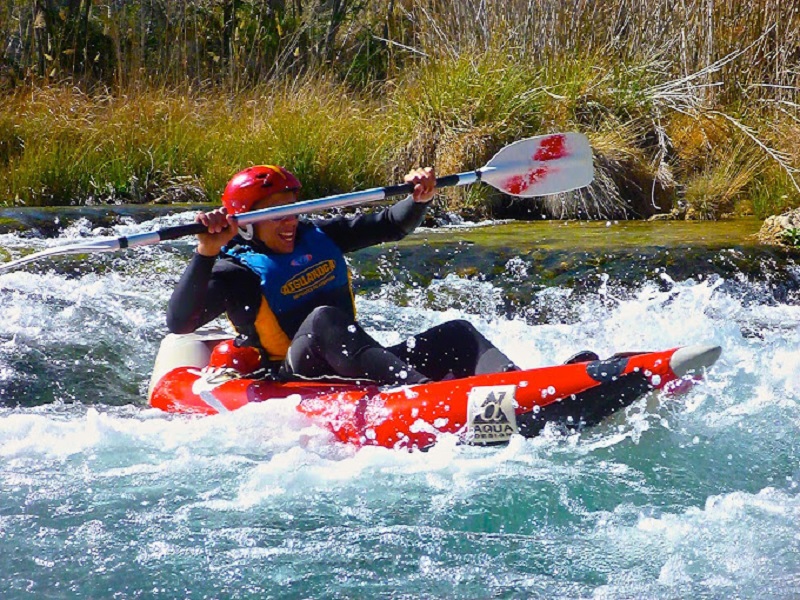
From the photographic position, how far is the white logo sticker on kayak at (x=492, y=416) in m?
3.56

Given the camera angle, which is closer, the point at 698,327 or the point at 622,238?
the point at 698,327

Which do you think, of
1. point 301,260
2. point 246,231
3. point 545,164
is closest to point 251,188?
point 246,231

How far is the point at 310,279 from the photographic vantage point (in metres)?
4.17

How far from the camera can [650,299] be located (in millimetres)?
5762

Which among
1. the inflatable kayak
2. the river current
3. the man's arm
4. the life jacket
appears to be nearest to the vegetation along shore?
the river current

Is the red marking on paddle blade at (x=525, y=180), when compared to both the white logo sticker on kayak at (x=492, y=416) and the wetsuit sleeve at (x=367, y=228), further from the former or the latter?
the white logo sticker on kayak at (x=492, y=416)

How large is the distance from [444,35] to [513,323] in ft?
13.3

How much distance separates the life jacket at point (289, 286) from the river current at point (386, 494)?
358 millimetres

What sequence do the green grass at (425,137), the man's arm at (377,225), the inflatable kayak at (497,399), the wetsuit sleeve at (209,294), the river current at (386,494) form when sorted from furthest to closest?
1. the green grass at (425,137)
2. the man's arm at (377,225)
3. the wetsuit sleeve at (209,294)
4. the inflatable kayak at (497,399)
5. the river current at (386,494)

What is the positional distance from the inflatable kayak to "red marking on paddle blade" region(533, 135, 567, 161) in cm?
145

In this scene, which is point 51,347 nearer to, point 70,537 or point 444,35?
point 70,537

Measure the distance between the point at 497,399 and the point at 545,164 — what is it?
5.29ft

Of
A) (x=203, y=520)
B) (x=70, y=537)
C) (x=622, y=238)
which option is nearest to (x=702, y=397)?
(x=203, y=520)

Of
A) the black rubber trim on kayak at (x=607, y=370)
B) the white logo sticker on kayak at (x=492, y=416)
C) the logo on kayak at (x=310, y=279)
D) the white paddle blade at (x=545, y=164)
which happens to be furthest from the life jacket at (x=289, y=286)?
the black rubber trim on kayak at (x=607, y=370)
